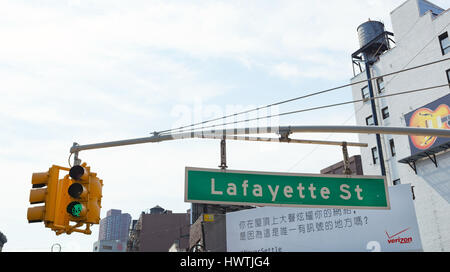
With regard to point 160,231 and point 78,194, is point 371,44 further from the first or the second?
point 160,231

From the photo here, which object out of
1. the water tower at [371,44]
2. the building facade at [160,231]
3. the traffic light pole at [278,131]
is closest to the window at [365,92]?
the water tower at [371,44]

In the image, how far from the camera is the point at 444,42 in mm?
29250

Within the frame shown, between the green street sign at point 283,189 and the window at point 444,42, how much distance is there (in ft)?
80.9

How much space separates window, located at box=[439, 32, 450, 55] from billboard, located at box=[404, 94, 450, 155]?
3.50 meters

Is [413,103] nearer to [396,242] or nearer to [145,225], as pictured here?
[396,242]

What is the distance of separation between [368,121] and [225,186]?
3265 centimetres

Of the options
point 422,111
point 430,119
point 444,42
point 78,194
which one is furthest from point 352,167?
point 78,194

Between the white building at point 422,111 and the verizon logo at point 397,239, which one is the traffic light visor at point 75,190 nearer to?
the verizon logo at point 397,239

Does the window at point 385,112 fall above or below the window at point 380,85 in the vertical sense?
below

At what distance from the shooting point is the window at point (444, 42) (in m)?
28.8

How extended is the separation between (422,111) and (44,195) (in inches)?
1099

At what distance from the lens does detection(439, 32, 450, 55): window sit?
94.5 ft

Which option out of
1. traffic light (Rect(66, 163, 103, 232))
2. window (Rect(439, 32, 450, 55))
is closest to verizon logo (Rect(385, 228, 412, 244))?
window (Rect(439, 32, 450, 55))

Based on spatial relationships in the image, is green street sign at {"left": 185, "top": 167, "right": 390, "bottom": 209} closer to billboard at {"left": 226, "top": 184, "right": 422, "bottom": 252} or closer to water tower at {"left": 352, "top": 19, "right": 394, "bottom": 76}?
billboard at {"left": 226, "top": 184, "right": 422, "bottom": 252}
